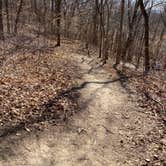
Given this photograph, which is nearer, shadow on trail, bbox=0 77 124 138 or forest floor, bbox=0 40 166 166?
forest floor, bbox=0 40 166 166

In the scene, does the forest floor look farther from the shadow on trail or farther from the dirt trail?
the shadow on trail

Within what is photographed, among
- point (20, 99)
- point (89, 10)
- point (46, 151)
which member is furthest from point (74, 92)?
point (89, 10)

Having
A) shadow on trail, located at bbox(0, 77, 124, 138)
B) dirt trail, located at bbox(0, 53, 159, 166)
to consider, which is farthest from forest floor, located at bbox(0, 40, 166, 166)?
shadow on trail, located at bbox(0, 77, 124, 138)

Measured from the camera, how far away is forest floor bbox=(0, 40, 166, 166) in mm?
5688

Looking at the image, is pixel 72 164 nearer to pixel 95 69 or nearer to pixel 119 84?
pixel 119 84

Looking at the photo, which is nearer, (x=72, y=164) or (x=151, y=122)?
(x=72, y=164)

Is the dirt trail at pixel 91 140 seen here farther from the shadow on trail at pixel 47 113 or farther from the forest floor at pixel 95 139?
the shadow on trail at pixel 47 113

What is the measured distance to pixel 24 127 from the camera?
255 inches

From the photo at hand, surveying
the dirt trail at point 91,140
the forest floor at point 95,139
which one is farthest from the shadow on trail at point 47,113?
the dirt trail at point 91,140

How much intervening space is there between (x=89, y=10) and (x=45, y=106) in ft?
43.3

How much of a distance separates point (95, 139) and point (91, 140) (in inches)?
4.5

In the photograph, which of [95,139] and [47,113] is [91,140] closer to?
[95,139]

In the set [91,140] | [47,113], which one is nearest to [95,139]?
[91,140]

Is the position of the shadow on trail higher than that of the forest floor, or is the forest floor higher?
the shadow on trail
